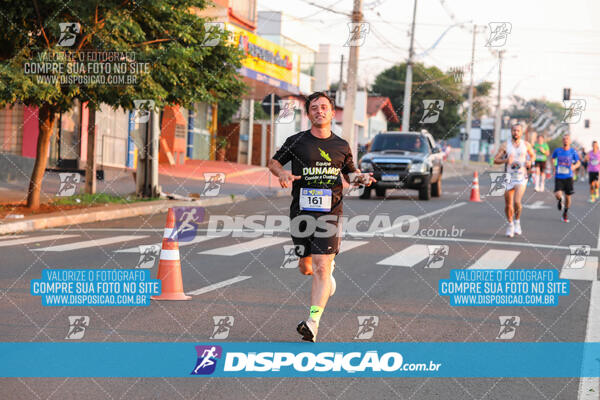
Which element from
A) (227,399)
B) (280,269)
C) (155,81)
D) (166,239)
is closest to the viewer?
(227,399)

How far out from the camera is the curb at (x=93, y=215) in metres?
14.0

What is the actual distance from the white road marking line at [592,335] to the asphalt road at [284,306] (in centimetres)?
5

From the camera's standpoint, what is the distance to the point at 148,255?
11031 millimetres

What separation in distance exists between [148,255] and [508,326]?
5.57m

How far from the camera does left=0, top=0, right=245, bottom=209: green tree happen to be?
14.7 m

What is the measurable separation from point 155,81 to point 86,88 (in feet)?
5.19

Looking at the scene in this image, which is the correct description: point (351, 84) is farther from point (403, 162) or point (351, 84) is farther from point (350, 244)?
point (350, 244)

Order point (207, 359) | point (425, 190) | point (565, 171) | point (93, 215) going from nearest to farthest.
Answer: point (207, 359)
point (93, 215)
point (565, 171)
point (425, 190)

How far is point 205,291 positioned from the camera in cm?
838

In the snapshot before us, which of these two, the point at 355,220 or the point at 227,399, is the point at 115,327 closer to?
the point at 227,399

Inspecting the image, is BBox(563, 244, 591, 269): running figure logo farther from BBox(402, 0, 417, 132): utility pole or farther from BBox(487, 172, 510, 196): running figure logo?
BBox(402, 0, 417, 132): utility pole

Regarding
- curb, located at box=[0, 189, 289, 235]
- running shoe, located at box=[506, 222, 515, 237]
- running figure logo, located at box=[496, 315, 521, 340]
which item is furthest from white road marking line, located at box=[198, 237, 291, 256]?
running figure logo, located at box=[496, 315, 521, 340]

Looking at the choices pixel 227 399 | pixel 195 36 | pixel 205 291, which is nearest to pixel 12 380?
pixel 227 399

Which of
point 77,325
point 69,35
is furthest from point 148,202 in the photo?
point 77,325
